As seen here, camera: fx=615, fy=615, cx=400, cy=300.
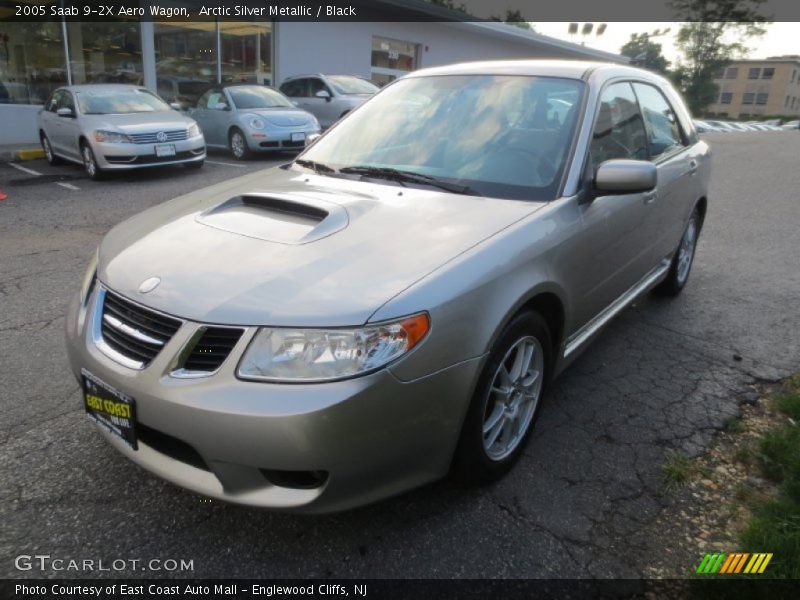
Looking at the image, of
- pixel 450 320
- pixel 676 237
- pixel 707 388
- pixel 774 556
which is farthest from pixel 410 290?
pixel 676 237

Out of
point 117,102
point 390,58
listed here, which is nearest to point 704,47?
point 390,58

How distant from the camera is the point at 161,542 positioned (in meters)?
2.21

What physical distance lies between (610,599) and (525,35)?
28.5 m

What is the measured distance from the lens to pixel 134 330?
7.05 ft

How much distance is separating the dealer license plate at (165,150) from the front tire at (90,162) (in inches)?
34.9

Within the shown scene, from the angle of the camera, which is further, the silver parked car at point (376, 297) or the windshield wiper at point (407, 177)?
the windshield wiper at point (407, 177)

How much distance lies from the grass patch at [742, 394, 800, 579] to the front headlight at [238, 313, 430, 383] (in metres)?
1.55

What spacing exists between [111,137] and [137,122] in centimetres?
51

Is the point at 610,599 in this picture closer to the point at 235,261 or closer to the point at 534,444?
the point at 534,444

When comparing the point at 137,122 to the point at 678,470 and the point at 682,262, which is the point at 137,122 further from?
the point at 678,470

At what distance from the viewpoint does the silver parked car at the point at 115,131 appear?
9.25m

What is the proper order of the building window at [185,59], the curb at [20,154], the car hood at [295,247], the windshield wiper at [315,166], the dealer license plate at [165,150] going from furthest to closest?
the building window at [185,59]
the curb at [20,154]
the dealer license plate at [165,150]
the windshield wiper at [315,166]
the car hood at [295,247]

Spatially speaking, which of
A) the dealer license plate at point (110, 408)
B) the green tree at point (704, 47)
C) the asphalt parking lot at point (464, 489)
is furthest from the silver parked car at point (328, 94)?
the green tree at point (704, 47)

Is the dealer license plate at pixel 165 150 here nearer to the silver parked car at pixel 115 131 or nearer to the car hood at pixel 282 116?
the silver parked car at pixel 115 131
